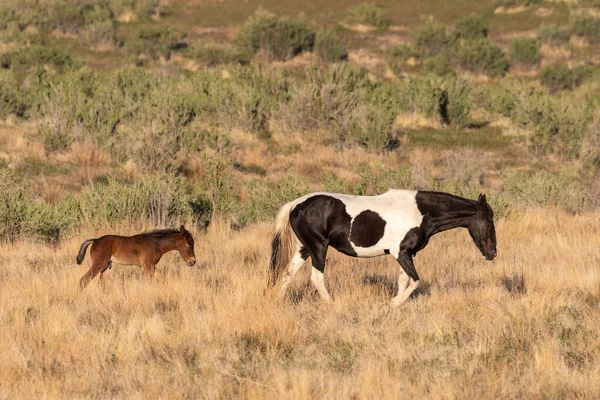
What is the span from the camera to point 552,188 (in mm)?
15680

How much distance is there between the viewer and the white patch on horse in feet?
24.9

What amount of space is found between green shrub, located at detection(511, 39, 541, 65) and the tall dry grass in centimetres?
3206

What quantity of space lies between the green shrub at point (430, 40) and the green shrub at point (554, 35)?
514 centimetres

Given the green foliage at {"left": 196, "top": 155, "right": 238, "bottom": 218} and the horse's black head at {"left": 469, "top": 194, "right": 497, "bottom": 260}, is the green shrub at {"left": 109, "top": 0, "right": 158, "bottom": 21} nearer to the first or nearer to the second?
the green foliage at {"left": 196, "top": 155, "right": 238, "bottom": 218}

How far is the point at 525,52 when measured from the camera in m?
40.0

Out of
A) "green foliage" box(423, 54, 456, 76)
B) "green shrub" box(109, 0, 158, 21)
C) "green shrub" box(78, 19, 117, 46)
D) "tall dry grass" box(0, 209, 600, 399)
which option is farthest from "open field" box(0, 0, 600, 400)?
"green shrub" box(109, 0, 158, 21)

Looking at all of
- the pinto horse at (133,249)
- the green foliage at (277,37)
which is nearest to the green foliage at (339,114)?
the pinto horse at (133,249)

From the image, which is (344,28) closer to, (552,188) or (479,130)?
(479,130)

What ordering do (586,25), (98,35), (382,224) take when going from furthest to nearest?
1. (586,25)
2. (98,35)
3. (382,224)

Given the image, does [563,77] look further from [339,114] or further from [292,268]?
[292,268]

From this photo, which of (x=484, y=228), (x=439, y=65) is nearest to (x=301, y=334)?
(x=484, y=228)

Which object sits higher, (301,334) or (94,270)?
(301,334)

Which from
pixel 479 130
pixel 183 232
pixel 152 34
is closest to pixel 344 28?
pixel 152 34

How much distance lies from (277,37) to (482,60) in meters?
10.7
